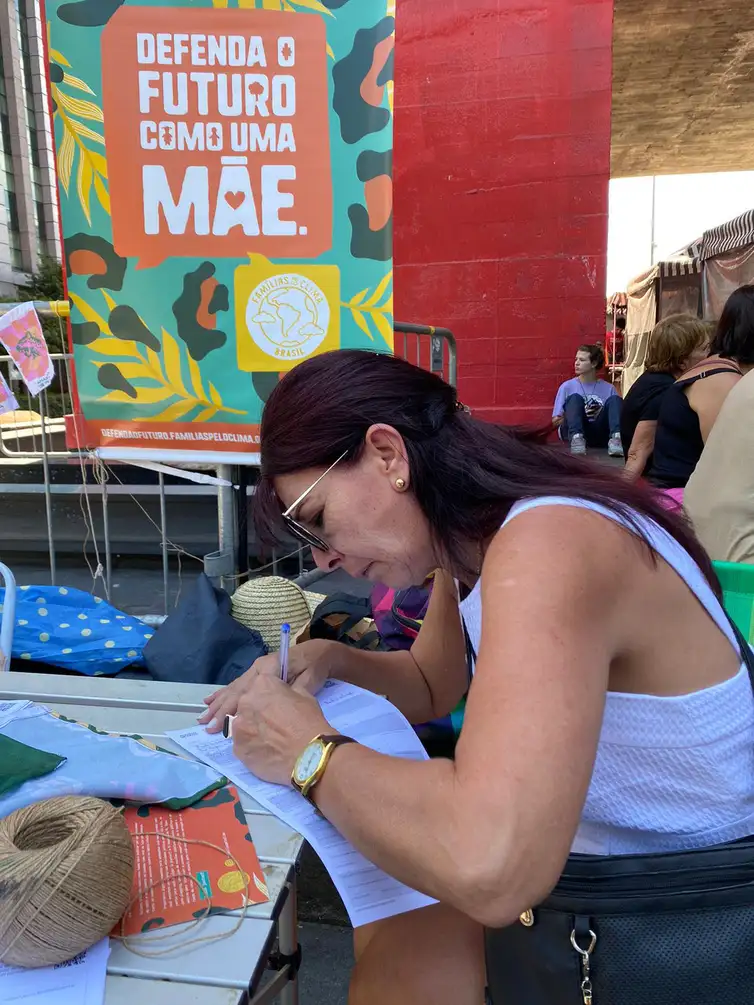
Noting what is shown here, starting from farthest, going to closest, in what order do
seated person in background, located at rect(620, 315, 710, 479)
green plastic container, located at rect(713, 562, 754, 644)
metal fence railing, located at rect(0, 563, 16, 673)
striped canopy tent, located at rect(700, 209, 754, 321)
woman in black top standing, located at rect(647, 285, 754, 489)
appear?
striped canopy tent, located at rect(700, 209, 754, 321) < seated person in background, located at rect(620, 315, 710, 479) < woman in black top standing, located at rect(647, 285, 754, 489) < metal fence railing, located at rect(0, 563, 16, 673) < green plastic container, located at rect(713, 562, 754, 644)

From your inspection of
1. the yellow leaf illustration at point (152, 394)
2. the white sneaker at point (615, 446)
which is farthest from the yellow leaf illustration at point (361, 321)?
the white sneaker at point (615, 446)

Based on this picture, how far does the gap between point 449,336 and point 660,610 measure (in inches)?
102

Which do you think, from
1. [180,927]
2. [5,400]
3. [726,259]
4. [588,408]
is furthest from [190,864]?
[726,259]

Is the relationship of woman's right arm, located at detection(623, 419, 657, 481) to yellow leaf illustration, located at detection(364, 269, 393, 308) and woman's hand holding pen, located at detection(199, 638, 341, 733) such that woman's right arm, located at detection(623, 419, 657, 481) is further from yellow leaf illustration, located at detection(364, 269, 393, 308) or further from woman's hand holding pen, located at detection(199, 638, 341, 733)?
woman's hand holding pen, located at detection(199, 638, 341, 733)

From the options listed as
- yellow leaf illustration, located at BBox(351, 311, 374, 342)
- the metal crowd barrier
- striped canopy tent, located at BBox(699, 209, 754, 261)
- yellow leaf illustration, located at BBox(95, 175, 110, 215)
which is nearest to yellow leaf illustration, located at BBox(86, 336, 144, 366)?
yellow leaf illustration, located at BBox(95, 175, 110, 215)

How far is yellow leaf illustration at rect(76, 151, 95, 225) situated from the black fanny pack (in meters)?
2.37

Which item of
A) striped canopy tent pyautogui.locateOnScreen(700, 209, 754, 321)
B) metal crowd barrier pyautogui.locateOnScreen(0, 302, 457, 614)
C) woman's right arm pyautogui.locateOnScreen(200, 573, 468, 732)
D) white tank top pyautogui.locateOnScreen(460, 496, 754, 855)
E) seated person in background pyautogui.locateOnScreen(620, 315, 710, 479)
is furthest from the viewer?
striped canopy tent pyautogui.locateOnScreen(700, 209, 754, 321)

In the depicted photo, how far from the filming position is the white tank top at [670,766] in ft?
3.12

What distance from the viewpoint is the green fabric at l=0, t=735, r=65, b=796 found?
3.37 ft

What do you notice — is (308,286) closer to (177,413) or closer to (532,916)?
(177,413)

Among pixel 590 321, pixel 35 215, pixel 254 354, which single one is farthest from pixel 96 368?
pixel 35 215

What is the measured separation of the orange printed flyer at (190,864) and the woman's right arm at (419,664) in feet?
1.26

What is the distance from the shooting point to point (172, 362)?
247cm

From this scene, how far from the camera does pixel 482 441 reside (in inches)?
45.1
